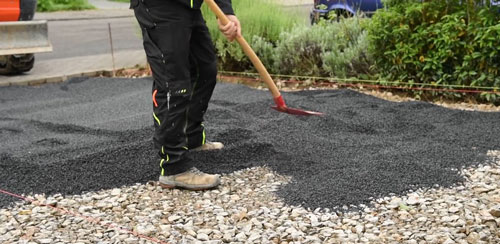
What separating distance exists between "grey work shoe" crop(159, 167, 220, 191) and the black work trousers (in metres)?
0.03

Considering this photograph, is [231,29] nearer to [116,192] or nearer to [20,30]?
[116,192]

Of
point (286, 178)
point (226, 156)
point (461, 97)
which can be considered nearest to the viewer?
point (286, 178)

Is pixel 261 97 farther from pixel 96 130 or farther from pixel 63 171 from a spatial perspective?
pixel 63 171

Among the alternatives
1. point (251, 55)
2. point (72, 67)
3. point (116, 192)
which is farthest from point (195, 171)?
point (72, 67)

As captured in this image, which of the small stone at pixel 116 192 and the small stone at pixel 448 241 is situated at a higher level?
the small stone at pixel 448 241

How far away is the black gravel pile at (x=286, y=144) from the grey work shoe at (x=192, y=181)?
25 cm

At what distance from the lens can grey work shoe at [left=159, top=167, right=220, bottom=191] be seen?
3942mm

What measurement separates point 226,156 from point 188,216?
99 centimetres

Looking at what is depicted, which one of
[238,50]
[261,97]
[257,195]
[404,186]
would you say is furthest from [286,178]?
[238,50]

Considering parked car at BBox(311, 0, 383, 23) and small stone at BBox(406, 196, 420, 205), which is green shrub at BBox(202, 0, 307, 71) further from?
small stone at BBox(406, 196, 420, 205)

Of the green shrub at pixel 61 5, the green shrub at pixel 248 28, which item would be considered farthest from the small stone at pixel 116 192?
the green shrub at pixel 61 5

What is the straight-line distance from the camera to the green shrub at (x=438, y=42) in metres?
5.93

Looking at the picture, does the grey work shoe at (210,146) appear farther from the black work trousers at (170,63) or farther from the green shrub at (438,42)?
the green shrub at (438,42)

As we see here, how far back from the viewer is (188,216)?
3574mm
